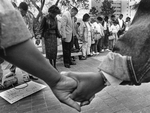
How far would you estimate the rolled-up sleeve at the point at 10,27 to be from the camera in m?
0.67

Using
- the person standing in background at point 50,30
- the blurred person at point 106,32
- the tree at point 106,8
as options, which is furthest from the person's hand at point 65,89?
the tree at point 106,8

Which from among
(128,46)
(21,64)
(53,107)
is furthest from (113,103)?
(21,64)

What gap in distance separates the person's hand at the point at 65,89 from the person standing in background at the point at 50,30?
3.20 meters

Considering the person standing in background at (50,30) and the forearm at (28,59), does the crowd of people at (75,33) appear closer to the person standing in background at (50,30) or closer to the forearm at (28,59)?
the person standing in background at (50,30)

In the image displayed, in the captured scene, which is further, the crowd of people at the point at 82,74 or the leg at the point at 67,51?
the leg at the point at 67,51

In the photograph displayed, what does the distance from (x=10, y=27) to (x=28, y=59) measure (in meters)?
0.19

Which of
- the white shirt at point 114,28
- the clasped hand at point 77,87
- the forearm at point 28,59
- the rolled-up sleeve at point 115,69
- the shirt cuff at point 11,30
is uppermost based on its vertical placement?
the shirt cuff at point 11,30

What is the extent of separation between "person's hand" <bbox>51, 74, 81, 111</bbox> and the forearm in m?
0.22

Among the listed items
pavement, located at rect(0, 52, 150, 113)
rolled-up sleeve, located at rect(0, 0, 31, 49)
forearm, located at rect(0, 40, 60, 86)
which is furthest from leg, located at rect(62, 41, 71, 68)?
rolled-up sleeve, located at rect(0, 0, 31, 49)

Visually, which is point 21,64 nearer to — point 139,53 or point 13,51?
point 13,51

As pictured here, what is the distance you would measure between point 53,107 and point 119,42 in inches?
68.9

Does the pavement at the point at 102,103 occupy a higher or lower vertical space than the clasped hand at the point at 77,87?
lower

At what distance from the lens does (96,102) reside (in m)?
2.47

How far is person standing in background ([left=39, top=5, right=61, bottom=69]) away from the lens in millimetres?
4012
